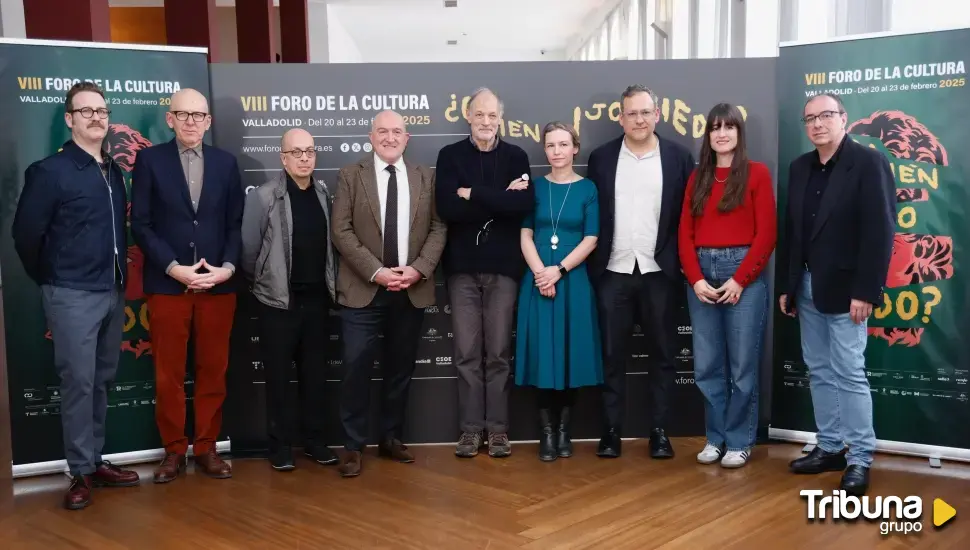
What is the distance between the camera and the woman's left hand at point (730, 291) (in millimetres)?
3468

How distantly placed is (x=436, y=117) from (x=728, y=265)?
5.54 ft

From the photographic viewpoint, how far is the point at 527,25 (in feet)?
47.8

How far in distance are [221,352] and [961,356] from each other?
142 inches

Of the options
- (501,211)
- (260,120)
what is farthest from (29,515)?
(501,211)

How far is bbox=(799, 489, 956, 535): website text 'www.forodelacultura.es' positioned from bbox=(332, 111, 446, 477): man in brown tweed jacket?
1935 mm

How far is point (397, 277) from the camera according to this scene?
3.57m

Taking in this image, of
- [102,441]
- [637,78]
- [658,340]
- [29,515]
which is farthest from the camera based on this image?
[637,78]

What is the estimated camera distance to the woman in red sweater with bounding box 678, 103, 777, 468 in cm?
347

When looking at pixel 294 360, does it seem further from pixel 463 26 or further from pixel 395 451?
pixel 463 26

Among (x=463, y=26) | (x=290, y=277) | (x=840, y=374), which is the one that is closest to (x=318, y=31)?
(x=463, y=26)

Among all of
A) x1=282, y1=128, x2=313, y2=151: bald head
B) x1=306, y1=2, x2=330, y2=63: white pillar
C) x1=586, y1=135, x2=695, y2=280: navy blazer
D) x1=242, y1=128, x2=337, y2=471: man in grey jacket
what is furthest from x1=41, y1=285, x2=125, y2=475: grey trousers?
x1=306, y1=2, x2=330, y2=63: white pillar

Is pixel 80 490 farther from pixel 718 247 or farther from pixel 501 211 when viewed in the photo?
pixel 718 247

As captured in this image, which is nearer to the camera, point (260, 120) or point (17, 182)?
point (17, 182)

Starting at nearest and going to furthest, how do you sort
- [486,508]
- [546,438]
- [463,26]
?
[486,508]
[546,438]
[463,26]
